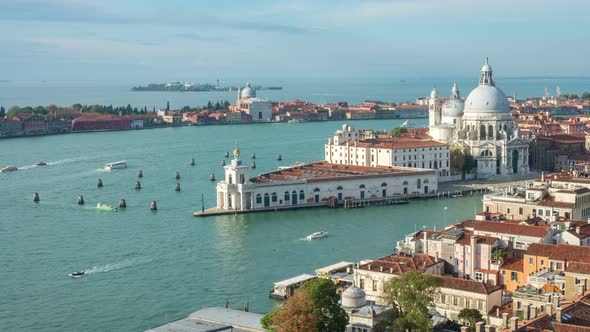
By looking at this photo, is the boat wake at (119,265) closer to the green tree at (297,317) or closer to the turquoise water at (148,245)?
the turquoise water at (148,245)

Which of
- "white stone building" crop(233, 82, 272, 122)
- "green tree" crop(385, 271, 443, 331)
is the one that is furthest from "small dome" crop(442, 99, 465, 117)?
"white stone building" crop(233, 82, 272, 122)

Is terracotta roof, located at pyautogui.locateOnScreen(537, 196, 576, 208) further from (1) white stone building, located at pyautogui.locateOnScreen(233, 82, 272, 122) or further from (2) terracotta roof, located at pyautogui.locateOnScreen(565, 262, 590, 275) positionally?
(1) white stone building, located at pyautogui.locateOnScreen(233, 82, 272, 122)

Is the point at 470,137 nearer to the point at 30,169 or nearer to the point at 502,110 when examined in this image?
the point at 502,110

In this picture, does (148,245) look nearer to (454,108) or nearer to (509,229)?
(509,229)

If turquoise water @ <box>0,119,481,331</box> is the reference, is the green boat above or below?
above

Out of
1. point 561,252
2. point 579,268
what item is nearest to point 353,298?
point 579,268

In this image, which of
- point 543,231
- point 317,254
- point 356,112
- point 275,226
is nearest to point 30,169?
point 275,226

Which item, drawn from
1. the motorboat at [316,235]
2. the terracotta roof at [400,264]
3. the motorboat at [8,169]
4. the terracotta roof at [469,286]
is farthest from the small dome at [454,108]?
the terracotta roof at [469,286]
